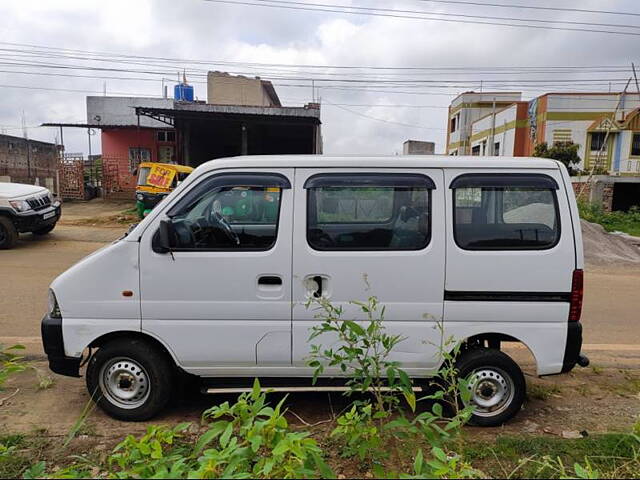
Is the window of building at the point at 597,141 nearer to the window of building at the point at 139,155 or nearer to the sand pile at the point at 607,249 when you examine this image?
the sand pile at the point at 607,249

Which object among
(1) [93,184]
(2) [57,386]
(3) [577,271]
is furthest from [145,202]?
(3) [577,271]

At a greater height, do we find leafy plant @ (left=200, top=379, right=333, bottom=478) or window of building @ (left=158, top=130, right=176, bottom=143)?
window of building @ (left=158, top=130, right=176, bottom=143)

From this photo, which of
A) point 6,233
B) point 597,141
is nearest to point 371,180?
point 6,233

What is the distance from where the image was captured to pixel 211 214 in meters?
3.68

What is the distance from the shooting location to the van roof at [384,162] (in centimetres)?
351

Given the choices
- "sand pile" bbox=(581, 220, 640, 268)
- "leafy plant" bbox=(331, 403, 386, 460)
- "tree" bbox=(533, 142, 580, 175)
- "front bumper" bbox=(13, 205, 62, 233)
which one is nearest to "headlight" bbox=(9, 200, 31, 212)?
"front bumper" bbox=(13, 205, 62, 233)

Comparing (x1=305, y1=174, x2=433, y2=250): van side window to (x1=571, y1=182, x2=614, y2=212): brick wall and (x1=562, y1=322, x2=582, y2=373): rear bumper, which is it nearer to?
(x1=562, y1=322, x2=582, y2=373): rear bumper

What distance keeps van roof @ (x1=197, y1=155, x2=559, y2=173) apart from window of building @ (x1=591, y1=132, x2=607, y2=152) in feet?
107

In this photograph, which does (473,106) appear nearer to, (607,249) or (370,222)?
(607,249)

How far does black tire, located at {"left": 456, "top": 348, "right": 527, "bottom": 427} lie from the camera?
11.6ft

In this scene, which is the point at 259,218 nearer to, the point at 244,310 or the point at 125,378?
the point at 244,310

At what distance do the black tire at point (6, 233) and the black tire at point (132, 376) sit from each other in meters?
9.43

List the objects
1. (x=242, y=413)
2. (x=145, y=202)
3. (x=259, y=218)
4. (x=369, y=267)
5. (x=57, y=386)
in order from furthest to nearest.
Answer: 1. (x=145, y=202)
2. (x=57, y=386)
3. (x=259, y=218)
4. (x=369, y=267)
5. (x=242, y=413)

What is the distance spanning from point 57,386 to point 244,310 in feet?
7.36
